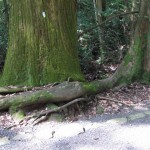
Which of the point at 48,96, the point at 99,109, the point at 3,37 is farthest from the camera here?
the point at 3,37

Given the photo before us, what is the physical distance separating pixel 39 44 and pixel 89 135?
239 centimetres

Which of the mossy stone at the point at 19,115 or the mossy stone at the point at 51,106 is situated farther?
the mossy stone at the point at 51,106

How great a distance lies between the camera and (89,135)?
463 centimetres

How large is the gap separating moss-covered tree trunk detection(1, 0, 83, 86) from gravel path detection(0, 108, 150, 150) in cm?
141

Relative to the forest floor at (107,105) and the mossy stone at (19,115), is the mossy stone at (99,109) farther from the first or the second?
the mossy stone at (19,115)

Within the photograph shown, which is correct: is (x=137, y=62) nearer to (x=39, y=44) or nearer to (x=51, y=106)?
(x=39, y=44)

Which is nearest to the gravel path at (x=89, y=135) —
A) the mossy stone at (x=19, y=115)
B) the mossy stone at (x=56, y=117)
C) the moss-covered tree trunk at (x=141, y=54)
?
the mossy stone at (x=56, y=117)

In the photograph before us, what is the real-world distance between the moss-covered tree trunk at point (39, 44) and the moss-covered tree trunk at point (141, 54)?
1383 millimetres

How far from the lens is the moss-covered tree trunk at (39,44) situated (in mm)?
6266

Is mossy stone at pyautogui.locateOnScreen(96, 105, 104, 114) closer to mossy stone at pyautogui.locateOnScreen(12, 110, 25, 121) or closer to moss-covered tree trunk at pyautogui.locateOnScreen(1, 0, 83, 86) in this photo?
moss-covered tree trunk at pyautogui.locateOnScreen(1, 0, 83, 86)

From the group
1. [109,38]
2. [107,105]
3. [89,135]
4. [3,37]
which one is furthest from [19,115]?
[109,38]

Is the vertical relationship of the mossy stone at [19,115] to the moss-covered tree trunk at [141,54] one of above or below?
below

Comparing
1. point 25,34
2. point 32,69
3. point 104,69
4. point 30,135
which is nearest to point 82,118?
point 30,135

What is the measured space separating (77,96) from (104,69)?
402 centimetres
